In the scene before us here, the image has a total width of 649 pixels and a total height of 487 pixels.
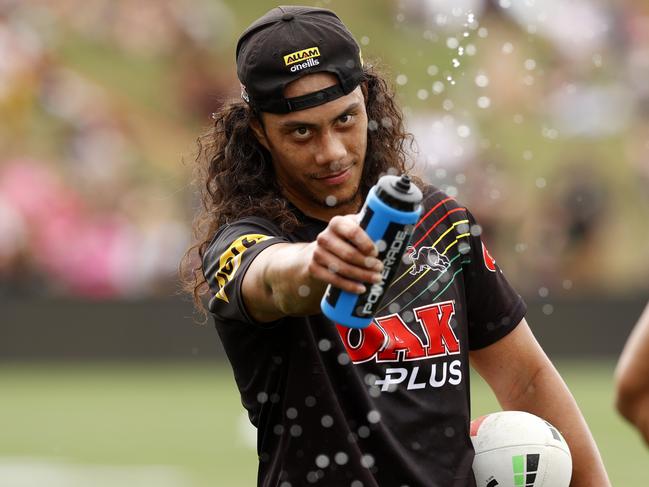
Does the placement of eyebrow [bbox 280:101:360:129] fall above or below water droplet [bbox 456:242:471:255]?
above

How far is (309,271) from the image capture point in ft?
10.2

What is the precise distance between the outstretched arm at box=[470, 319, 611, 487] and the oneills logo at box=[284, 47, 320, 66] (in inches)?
44.9

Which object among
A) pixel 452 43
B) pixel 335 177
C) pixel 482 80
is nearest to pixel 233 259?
pixel 335 177

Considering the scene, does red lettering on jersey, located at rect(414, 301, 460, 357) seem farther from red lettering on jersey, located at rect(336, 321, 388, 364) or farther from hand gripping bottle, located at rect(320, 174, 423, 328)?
hand gripping bottle, located at rect(320, 174, 423, 328)

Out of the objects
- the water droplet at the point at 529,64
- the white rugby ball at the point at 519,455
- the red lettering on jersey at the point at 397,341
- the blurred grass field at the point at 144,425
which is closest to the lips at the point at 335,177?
the red lettering on jersey at the point at 397,341

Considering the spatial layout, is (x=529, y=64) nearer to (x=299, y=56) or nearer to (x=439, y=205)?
(x=439, y=205)

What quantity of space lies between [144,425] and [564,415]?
831cm

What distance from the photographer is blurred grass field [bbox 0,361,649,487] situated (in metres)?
10.0

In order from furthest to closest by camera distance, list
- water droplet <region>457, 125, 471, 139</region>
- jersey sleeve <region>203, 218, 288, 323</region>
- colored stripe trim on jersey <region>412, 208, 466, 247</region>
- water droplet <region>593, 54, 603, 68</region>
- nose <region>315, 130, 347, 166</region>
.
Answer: water droplet <region>593, 54, 603, 68</region> → water droplet <region>457, 125, 471, 139</region> → colored stripe trim on jersey <region>412, 208, 466, 247</region> → nose <region>315, 130, 347, 166</region> → jersey sleeve <region>203, 218, 288, 323</region>

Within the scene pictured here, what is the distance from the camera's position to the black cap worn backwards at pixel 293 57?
3783 millimetres

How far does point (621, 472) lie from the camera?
9836mm

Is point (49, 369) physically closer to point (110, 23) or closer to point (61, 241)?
point (61, 241)

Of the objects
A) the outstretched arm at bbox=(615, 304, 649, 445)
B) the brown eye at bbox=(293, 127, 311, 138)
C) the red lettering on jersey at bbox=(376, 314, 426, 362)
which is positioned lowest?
the outstretched arm at bbox=(615, 304, 649, 445)

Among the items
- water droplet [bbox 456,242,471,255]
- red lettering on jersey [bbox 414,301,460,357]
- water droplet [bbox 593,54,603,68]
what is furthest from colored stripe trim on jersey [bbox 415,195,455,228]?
water droplet [bbox 593,54,603,68]
